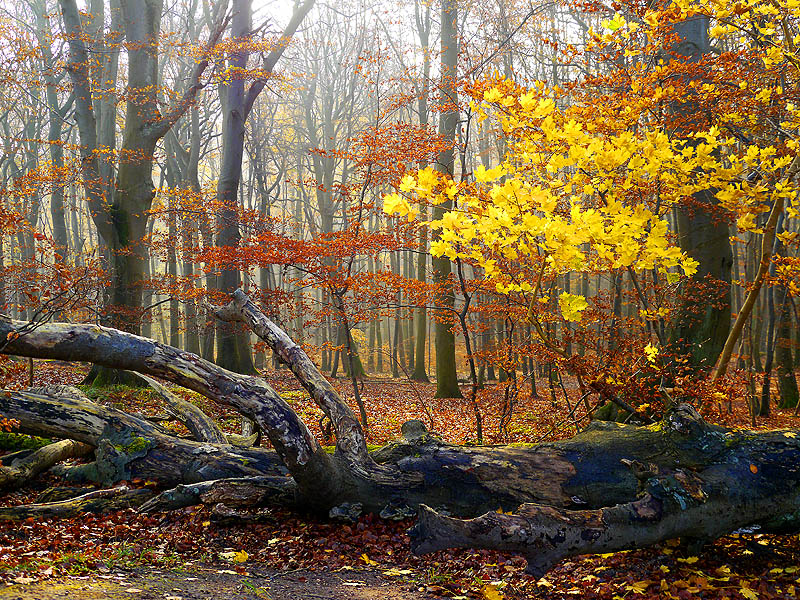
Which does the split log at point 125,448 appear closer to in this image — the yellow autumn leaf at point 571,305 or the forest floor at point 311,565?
Result: the forest floor at point 311,565

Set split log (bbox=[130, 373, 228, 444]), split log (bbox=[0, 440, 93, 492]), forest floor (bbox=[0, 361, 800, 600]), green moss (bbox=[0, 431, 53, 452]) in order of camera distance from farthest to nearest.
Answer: split log (bbox=[130, 373, 228, 444]) < green moss (bbox=[0, 431, 53, 452]) < split log (bbox=[0, 440, 93, 492]) < forest floor (bbox=[0, 361, 800, 600])

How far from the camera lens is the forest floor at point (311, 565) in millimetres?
3133

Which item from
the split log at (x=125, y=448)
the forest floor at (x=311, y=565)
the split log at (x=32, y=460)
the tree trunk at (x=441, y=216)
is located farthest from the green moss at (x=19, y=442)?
the tree trunk at (x=441, y=216)

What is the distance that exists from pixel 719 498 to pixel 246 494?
10.6 feet

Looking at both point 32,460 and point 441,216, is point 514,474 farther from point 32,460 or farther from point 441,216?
point 441,216

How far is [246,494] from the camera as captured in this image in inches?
169

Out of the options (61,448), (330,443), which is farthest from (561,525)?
(61,448)

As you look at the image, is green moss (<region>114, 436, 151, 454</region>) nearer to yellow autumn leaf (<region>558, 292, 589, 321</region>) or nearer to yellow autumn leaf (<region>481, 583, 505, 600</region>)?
yellow autumn leaf (<region>481, 583, 505, 600</region>)

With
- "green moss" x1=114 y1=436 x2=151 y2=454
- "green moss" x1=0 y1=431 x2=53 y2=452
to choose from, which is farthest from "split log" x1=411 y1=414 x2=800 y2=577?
"green moss" x1=0 y1=431 x2=53 y2=452

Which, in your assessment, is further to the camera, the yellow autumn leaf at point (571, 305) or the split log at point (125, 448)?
the split log at point (125, 448)

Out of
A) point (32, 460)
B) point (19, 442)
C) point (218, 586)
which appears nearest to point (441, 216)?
point (19, 442)

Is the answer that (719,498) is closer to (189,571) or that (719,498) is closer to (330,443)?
(189,571)

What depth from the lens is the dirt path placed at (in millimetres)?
2938

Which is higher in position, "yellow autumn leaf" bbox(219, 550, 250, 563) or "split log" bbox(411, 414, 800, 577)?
"split log" bbox(411, 414, 800, 577)
